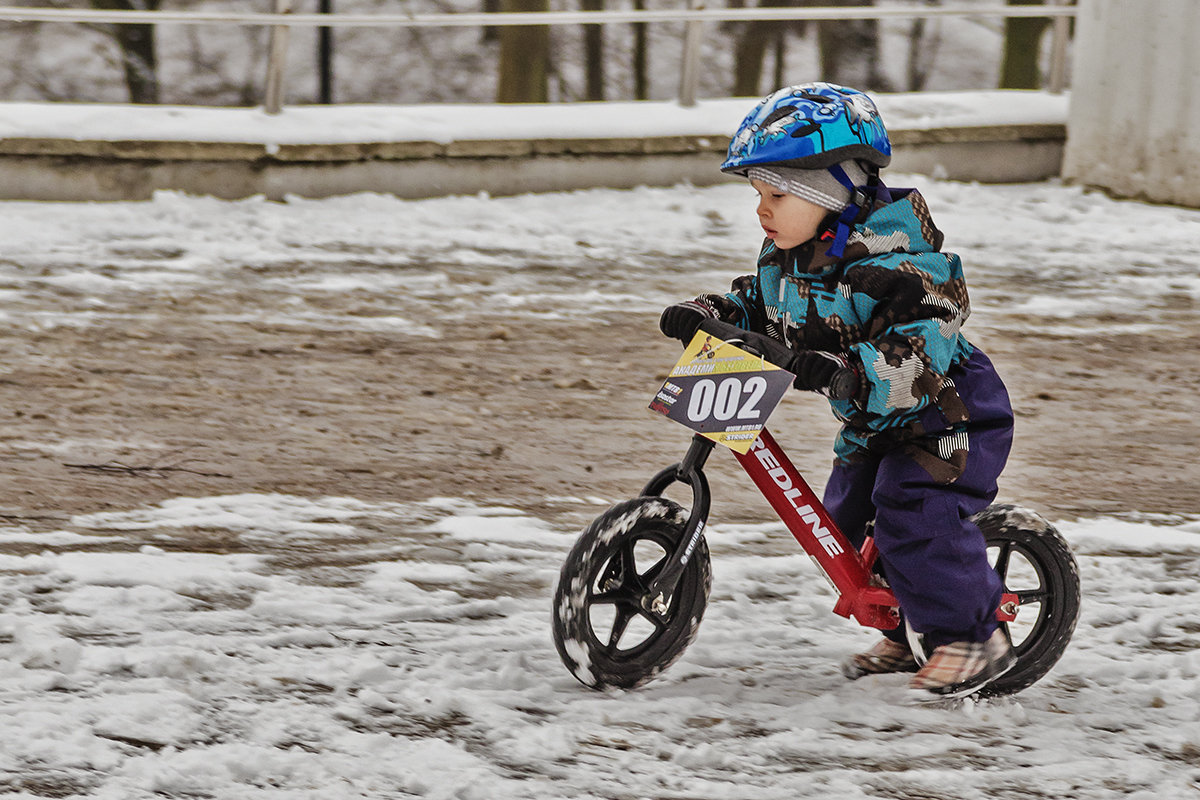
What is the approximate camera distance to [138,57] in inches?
620

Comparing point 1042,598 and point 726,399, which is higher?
point 726,399

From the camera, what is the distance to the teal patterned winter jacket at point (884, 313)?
2.89 metres

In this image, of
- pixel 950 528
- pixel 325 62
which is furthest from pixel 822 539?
pixel 325 62

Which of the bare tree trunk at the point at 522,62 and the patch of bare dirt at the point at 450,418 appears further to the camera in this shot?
the bare tree trunk at the point at 522,62

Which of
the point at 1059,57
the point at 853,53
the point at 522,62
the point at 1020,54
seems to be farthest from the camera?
the point at 853,53

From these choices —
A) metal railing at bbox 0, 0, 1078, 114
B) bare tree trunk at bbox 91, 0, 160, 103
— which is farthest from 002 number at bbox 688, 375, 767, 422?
bare tree trunk at bbox 91, 0, 160, 103

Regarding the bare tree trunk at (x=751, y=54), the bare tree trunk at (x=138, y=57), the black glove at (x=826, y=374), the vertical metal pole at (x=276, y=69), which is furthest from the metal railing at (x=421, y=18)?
the black glove at (x=826, y=374)

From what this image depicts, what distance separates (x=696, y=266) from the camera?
27.9 feet

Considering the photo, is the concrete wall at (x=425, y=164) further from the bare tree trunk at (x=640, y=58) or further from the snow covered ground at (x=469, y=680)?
the bare tree trunk at (x=640, y=58)

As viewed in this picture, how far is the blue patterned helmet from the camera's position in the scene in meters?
2.95

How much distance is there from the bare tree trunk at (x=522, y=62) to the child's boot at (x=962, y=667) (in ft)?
37.4

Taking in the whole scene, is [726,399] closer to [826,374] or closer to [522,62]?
[826,374]

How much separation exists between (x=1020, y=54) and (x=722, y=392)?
548 inches

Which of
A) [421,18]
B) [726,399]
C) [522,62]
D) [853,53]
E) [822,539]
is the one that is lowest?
[822,539]
